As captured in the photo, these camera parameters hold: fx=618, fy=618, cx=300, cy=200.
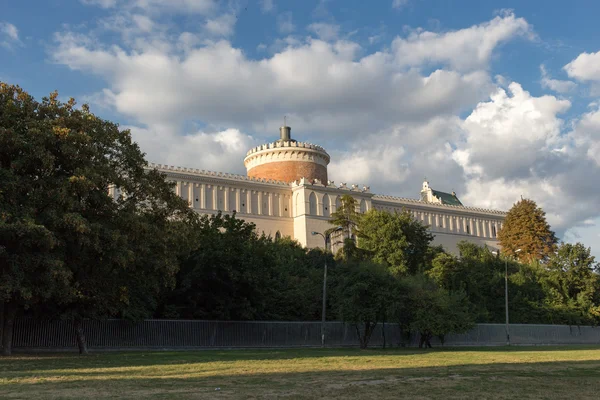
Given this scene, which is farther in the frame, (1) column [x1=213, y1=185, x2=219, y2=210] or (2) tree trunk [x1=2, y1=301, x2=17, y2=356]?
(1) column [x1=213, y1=185, x2=219, y2=210]

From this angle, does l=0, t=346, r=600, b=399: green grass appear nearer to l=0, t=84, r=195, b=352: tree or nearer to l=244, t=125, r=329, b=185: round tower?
l=0, t=84, r=195, b=352: tree

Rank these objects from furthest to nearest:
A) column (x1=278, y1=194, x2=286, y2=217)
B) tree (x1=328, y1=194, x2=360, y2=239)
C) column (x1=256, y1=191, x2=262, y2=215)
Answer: column (x1=278, y1=194, x2=286, y2=217)
column (x1=256, y1=191, x2=262, y2=215)
tree (x1=328, y1=194, x2=360, y2=239)

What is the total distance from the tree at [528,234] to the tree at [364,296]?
42.6 metres

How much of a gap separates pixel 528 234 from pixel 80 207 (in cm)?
5910

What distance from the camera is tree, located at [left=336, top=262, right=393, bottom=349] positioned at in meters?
29.7

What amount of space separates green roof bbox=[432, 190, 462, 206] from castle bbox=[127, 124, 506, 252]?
21376mm

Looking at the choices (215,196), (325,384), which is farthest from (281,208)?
(325,384)

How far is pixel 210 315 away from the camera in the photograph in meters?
30.4

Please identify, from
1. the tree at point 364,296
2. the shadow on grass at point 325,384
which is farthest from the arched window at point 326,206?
the shadow on grass at point 325,384

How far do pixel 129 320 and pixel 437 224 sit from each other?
75140mm

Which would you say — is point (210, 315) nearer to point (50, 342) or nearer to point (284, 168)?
point (50, 342)

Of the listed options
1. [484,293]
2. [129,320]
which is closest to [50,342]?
[129,320]

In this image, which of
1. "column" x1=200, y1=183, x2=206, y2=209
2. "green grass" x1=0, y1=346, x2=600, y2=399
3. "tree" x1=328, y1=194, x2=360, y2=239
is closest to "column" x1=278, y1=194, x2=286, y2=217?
"column" x1=200, y1=183, x2=206, y2=209

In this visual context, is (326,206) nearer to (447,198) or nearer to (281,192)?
(281,192)
